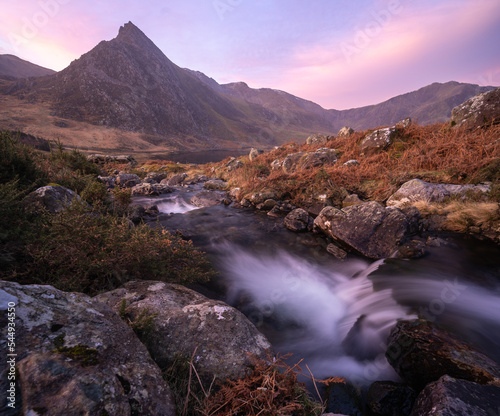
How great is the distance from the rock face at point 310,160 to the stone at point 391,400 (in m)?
11.8

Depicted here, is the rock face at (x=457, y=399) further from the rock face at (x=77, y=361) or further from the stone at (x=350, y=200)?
the stone at (x=350, y=200)

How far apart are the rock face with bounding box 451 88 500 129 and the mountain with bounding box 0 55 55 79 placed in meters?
208

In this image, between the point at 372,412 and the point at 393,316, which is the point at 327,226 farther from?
the point at 372,412

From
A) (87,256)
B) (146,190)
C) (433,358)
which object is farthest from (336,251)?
(146,190)

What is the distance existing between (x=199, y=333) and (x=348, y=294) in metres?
4.36

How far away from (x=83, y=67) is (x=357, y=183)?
129 metres

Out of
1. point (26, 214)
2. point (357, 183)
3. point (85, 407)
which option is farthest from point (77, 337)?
point (357, 183)

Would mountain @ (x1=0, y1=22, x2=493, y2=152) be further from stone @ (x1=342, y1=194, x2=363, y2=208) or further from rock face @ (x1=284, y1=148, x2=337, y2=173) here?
stone @ (x1=342, y1=194, x2=363, y2=208)

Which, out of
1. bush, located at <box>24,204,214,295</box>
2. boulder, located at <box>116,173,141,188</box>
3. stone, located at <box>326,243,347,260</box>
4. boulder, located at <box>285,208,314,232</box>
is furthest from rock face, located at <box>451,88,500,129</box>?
boulder, located at <box>116,173,141,188</box>

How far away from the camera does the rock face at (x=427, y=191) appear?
750 centimetres

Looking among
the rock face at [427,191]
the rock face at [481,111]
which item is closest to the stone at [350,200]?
the rock face at [427,191]

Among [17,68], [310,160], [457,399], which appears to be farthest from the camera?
[17,68]

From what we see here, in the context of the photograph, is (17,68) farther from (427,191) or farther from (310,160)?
(427,191)

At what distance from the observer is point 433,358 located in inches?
110
